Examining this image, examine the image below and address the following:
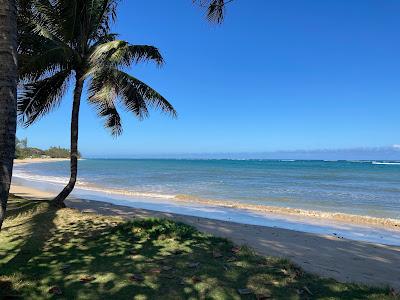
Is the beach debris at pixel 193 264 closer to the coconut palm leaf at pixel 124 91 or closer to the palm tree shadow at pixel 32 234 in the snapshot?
the palm tree shadow at pixel 32 234

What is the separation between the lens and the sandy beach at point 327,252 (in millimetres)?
6066

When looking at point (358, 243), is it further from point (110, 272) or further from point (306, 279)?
point (110, 272)

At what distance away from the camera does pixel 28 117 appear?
36.9 feet

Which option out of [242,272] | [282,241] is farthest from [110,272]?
[282,241]

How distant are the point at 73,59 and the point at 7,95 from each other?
282 inches

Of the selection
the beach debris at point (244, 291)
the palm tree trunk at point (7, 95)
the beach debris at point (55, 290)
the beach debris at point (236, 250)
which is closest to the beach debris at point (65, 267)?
the beach debris at point (55, 290)

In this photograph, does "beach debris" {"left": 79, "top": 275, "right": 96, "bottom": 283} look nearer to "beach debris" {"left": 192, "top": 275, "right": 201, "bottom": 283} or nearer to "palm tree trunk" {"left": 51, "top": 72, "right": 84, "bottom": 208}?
"beach debris" {"left": 192, "top": 275, "right": 201, "bottom": 283}

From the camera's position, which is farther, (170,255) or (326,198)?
(326,198)

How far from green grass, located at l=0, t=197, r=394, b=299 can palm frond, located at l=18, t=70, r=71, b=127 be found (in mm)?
4257

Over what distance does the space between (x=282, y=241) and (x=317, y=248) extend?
83 cm

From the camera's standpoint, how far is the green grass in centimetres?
455

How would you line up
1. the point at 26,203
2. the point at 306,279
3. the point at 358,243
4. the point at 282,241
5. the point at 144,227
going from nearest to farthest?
the point at 306,279, the point at 144,227, the point at 282,241, the point at 358,243, the point at 26,203

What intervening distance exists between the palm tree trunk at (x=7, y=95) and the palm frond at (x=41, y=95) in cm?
706

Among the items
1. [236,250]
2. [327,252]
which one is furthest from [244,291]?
[327,252]
